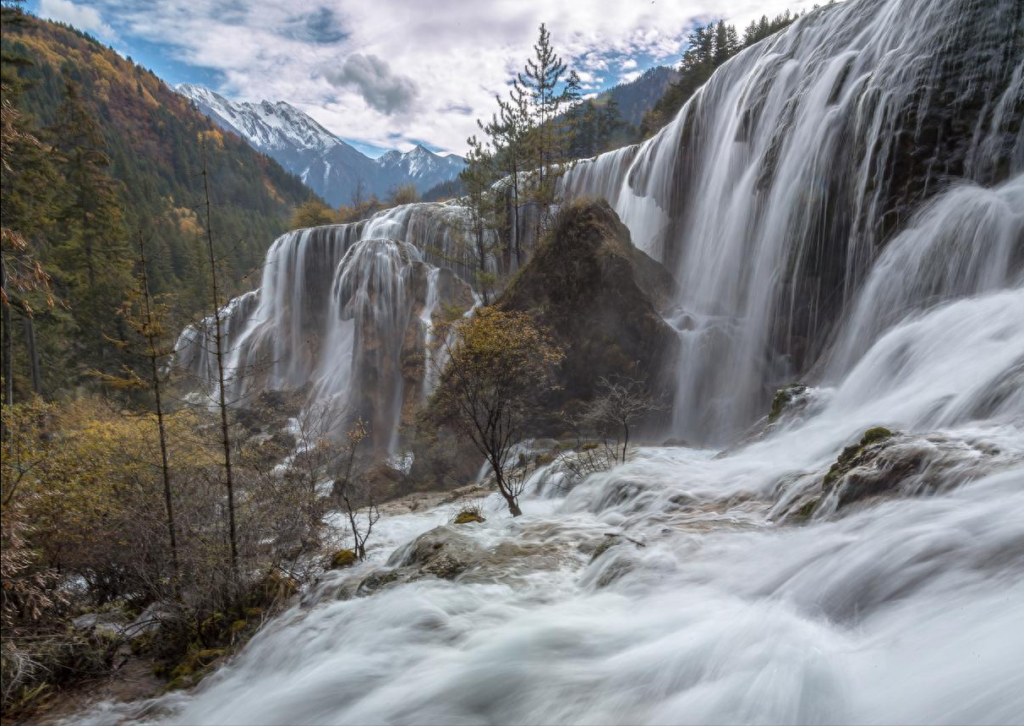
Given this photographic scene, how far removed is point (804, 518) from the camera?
577 centimetres

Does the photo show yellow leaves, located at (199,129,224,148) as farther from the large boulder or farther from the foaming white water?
the foaming white water

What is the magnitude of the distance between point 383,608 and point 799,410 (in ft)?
29.0

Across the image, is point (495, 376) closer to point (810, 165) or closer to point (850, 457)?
point (850, 457)

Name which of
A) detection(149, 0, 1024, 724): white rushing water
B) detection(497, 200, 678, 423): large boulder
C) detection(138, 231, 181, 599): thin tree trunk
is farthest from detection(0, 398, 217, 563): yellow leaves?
detection(497, 200, 678, 423): large boulder

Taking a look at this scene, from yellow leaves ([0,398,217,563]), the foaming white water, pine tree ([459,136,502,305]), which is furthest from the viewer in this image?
pine tree ([459,136,502,305])

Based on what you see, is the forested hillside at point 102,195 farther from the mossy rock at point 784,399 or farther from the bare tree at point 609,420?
the mossy rock at point 784,399

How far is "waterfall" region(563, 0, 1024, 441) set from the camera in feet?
34.9

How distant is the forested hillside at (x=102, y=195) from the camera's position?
1581 cm

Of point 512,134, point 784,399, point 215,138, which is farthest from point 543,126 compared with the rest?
point 215,138

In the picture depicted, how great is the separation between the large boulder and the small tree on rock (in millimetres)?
1509

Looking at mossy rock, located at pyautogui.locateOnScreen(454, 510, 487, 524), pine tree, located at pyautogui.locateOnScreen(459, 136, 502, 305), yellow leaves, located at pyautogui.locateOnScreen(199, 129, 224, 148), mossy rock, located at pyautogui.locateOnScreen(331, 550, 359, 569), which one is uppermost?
yellow leaves, located at pyautogui.locateOnScreen(199, 129, 224, 148)

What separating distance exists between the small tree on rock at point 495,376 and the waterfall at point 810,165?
5164 millimetres

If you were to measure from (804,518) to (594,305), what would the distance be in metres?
11.8

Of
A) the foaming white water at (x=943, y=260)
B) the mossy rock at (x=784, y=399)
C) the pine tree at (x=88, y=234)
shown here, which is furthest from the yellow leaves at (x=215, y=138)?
the foaming white water at (x=943, y=260)
